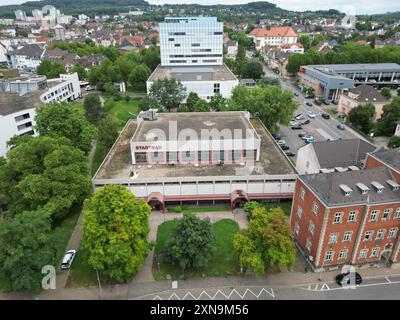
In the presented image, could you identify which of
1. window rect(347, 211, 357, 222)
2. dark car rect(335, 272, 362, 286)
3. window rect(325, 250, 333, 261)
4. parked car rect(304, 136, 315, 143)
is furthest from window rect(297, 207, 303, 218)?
parked car rect(304, 136, 315, 143)

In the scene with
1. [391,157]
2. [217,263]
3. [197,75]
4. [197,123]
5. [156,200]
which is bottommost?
[217,263]

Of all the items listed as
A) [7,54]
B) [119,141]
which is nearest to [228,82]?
[119,141]

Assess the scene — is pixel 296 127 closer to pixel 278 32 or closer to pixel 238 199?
pixel 238 199

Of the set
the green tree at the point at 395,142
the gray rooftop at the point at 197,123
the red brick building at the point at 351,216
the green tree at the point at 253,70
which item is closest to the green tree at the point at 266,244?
the red brick building at the point at 351,216

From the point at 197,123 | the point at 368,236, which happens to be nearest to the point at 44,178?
the point at 197,123

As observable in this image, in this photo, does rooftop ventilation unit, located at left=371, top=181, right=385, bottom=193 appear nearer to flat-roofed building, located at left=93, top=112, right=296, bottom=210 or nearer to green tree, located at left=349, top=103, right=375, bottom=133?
flat-roofed building, located at left=93, top=112, right=296, bottom=210

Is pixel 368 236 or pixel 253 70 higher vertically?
pixel 253 70

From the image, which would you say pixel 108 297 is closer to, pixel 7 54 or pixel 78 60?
pixel 78 60
